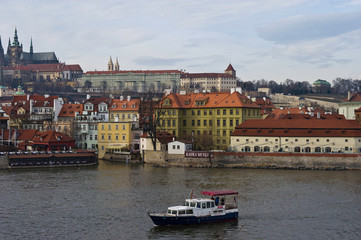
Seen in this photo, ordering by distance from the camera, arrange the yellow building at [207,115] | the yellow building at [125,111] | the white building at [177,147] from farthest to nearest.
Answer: the yellow building at [125,111] < the yellow building at [207,115] < the white building at [177,147]

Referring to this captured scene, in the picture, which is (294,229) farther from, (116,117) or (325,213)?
(116,117)

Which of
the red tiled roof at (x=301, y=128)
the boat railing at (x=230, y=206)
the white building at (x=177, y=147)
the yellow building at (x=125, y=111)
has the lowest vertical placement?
the boat railing at (x=230, y=206)

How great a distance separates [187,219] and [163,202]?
7.28 meters

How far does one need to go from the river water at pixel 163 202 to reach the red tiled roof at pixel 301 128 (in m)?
9.14

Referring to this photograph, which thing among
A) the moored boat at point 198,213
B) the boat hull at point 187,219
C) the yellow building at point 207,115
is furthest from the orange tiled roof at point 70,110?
the boat hull at point 187,219

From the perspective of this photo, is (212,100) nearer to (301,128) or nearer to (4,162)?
(301,128)

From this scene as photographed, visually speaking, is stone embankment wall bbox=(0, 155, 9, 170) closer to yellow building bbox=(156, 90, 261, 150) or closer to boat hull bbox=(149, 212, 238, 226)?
yellow building bbox=(156, 90, 261, 150)

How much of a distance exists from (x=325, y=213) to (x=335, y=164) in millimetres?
28301

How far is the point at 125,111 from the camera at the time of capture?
325 feet

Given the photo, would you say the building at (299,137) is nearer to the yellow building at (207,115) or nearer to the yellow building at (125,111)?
the yellow building at (207,115)

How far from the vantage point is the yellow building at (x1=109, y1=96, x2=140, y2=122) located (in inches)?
3874

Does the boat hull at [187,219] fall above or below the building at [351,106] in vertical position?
below

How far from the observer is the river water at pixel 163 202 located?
1567 inches

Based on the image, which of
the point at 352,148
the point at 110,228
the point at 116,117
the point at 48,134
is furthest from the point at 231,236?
the point at 116,117
